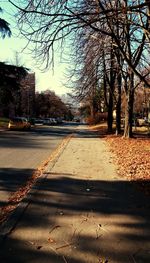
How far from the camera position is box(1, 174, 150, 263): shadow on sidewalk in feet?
17.0

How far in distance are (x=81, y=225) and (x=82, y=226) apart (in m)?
0.05

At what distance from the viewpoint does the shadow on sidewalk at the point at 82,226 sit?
17.0 ft

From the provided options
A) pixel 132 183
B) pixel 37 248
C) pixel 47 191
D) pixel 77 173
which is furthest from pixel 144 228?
pixel 77 173

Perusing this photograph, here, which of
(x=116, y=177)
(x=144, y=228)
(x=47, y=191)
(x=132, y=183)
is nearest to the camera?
(x=144, y=228)

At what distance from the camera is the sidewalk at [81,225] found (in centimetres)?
516

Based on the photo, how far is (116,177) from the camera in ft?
37.0

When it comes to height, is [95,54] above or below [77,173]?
above

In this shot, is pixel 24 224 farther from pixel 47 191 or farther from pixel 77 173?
pixel 77 173

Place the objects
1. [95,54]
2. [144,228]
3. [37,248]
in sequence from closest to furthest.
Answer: [37,248]
[144,228]
[95,54]

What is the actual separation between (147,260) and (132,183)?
17.4ft

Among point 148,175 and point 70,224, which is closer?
point 70,224

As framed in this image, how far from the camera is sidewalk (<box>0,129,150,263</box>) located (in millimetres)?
5156

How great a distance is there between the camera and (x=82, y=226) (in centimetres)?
638

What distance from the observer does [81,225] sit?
21.1 ft
